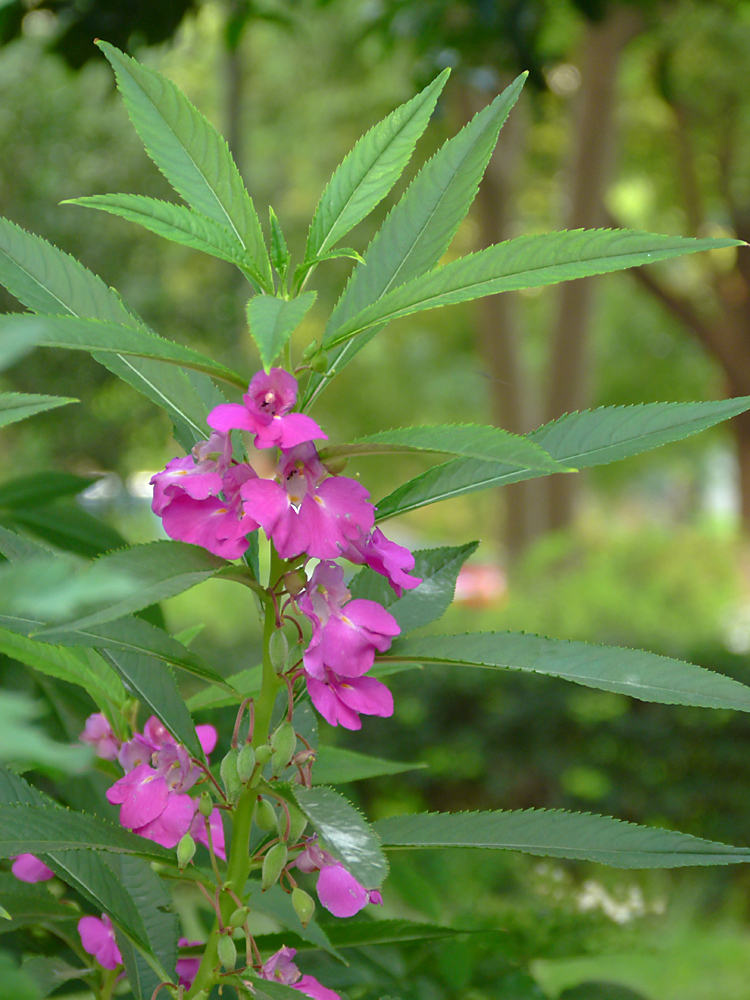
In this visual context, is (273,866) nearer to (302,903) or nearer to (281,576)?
(302,903)

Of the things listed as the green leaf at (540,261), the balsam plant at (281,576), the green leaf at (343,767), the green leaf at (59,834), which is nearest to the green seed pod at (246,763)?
the balsam plant at (281,576)

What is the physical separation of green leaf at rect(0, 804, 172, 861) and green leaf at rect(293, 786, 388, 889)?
14 centimetres

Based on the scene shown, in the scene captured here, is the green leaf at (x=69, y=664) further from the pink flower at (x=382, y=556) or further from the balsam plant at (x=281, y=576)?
the pink flower at (x=382, y=556)

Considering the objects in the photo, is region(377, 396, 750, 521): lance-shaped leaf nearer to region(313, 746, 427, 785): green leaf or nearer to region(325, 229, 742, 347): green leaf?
region(325, 229, 742, 347): green leaf

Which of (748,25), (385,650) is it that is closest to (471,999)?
(385,650)

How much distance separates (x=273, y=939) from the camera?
2.68 feet

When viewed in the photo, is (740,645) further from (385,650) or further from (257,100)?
(257,100)

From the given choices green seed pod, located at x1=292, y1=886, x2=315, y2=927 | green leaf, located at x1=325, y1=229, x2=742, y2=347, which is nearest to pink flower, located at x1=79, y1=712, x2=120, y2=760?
green seed pod, located at x1=292, y1=886, x2=315, y2=927

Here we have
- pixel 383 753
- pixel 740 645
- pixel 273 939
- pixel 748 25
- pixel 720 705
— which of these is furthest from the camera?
pixel 748 25

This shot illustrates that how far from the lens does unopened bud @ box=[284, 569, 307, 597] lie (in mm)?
693

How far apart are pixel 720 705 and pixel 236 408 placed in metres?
0.37

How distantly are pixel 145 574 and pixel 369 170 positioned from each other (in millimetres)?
365

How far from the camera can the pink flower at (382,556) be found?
0.68 meters

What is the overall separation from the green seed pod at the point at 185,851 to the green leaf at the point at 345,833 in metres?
0.10
